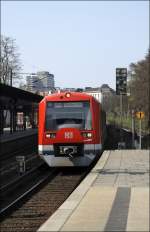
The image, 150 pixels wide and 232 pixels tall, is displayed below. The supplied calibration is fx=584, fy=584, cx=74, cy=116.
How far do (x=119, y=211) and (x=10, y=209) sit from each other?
3098 mm

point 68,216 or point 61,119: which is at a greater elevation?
point 61,119

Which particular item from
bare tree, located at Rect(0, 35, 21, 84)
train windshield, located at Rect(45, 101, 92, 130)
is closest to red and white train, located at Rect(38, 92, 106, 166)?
train windshield, located at Rect(45, 101, 92, 130)

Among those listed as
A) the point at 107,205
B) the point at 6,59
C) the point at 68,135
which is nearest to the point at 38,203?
the point at 107,205

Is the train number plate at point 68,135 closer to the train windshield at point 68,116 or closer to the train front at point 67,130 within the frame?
the train front at point 67,130

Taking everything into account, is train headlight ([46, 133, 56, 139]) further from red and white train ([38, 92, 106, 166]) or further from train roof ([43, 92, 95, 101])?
train roof ([43, 92, 95, 101])

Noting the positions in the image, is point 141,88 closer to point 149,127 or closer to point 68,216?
point 149,127

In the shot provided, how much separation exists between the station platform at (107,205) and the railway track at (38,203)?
2.00 ft

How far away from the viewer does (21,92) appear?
45688 millimetres

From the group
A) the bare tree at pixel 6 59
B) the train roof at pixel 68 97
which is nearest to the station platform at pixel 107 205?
the train roof at pixel 68 97

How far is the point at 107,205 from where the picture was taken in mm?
11258

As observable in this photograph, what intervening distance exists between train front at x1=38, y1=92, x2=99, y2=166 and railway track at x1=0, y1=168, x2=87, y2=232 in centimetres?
72

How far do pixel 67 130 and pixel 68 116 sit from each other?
0.66 metres

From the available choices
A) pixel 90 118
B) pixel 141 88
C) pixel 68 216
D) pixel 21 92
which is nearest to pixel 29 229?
pixel 68 216

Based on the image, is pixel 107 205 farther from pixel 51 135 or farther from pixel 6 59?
pixel 6 59
